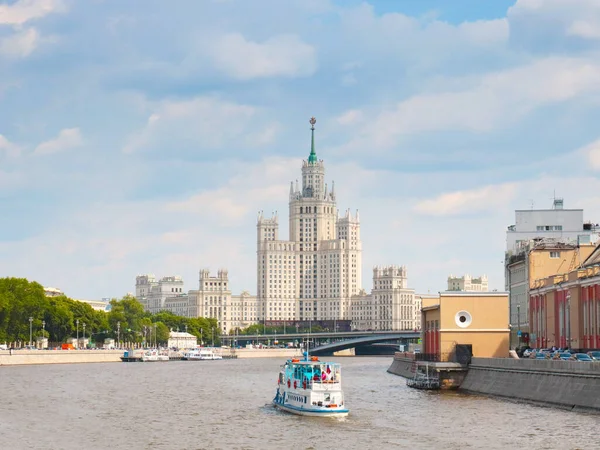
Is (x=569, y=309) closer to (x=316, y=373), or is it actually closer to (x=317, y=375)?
(x=317, y=375)

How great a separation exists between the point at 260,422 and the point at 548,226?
314 ft

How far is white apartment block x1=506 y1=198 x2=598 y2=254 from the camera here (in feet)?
530

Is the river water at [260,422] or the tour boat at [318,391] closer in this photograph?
the river water at [260,422]

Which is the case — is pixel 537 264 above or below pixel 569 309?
above

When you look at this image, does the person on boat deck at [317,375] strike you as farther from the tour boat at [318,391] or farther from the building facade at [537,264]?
Answer: the building facade at [537,264]

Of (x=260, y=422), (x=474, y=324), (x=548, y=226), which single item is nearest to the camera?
(x=260, y=422)

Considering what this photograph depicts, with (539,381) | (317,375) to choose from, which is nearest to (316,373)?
(317,375)

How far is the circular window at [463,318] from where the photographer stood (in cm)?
10250

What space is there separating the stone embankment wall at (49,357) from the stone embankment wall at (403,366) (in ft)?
186

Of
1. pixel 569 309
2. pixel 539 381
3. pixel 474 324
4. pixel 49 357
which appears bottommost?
pixel 49 357

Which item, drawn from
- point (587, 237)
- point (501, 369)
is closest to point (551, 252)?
point (587, 237)

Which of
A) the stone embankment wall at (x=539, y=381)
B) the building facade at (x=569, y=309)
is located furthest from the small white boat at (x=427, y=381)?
the building facade at (x=569, y=309)

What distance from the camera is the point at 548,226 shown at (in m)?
163

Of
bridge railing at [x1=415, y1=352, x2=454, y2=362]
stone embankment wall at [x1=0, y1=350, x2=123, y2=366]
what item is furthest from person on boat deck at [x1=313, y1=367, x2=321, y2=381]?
stone embankment wall at [x1=0, y1=350, x2=123, y2=366]
